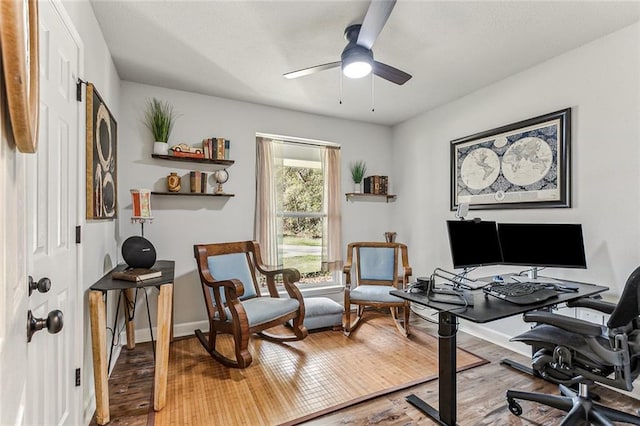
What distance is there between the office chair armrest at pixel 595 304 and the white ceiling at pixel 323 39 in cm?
191

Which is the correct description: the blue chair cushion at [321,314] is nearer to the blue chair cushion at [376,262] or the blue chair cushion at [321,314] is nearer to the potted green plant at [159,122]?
the blue chair cushion at [376,262]

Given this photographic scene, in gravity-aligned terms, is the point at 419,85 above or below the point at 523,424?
above

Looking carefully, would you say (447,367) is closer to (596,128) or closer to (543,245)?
(543,245)

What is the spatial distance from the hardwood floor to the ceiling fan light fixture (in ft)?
7.56

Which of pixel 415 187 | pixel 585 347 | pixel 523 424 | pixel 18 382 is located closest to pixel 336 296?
pixel 415 187

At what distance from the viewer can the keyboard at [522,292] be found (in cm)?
195

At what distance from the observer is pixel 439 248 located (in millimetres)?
3717

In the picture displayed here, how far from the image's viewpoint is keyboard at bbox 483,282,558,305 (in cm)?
195

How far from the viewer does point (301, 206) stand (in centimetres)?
401

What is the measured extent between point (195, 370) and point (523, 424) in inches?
91.6

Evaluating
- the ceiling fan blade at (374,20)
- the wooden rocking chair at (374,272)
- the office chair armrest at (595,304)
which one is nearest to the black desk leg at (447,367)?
the office chair armrest at (595,304)

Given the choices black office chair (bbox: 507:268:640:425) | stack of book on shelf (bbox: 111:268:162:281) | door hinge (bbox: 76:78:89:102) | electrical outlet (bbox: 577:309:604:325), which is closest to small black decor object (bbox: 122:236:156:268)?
stack of book on shelf (bbox: 111:268:162:281)

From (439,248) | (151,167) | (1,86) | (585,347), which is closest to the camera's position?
(1,86)

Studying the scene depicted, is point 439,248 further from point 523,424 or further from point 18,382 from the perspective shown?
point 18,382
